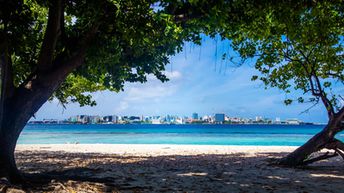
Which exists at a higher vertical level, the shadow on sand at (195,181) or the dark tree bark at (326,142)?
the dark tree bark at (326,142)

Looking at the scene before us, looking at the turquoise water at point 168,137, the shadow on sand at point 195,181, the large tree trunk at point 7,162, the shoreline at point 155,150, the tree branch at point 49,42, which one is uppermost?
the tree branch at point 49,42

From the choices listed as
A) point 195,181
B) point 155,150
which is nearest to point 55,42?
point 195,181

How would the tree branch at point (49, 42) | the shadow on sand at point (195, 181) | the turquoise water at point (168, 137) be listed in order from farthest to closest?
the turquoise water at point (168, 137) → the tree branch at point (49, 42) → the shadow on sand at point (195, 181)

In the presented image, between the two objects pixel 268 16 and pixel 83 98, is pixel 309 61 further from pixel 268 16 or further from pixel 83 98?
pixel 83 98

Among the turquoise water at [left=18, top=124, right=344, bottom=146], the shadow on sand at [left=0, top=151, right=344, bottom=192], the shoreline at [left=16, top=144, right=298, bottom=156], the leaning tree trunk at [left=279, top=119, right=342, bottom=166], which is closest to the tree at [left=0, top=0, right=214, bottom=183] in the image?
the shadow on sand at [left=0, top=151, right=344, bottom=192]

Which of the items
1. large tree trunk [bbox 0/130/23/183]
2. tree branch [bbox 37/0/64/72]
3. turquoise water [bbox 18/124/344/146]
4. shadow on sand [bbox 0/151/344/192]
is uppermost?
tree branch [bbox 37/0/64/72]

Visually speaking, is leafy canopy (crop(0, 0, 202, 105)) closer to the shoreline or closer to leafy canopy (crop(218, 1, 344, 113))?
leafy canopy (crop(218, 1, 344, 113))

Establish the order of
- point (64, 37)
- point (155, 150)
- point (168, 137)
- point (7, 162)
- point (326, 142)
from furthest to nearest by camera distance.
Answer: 1. point (168, 137)
2. point (155, 150)
3. point (326, 142)
4. point (64, 37)
5. point (7, 162)

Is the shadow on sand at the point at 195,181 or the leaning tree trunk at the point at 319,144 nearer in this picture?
the shadow on sand at the point at 195,181

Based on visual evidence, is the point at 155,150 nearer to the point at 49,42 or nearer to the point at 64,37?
the point at 64,37

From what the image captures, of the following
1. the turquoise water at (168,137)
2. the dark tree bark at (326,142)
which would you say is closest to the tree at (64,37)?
the dark tree bark at (326,142)

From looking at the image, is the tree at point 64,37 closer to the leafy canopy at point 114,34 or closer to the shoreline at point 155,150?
the leafy canopy at point 114,34

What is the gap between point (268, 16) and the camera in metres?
7.54

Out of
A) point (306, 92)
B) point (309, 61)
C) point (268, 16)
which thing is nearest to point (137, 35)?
point (268, 16)
